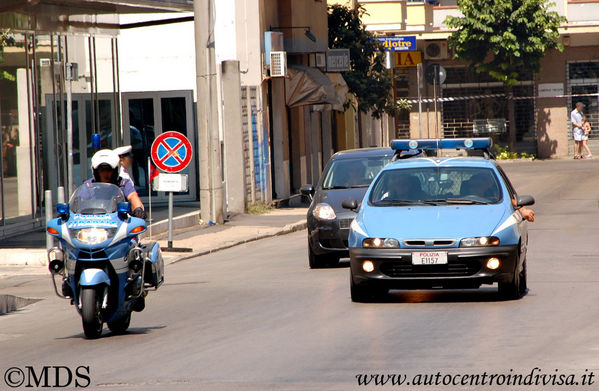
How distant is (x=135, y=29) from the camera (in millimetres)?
34875

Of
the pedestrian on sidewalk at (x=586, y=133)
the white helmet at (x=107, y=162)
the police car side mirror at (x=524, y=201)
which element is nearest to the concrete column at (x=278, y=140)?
the pedestrian on sidewalk at (x=586, y=133)

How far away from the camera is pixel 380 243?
43.0 feet

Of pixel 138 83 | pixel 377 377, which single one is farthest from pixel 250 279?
pixel 138 83

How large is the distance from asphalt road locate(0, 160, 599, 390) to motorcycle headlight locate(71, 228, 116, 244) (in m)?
0.90

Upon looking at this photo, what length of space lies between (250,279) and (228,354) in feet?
22.5

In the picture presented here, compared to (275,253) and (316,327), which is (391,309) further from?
(275,253)

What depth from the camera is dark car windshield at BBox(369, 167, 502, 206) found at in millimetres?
14016

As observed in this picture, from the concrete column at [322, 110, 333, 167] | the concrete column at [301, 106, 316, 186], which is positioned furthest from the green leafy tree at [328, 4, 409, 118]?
the concrete column at [301, 106, 316, 186]

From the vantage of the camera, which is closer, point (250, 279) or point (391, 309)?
point (391, 309)

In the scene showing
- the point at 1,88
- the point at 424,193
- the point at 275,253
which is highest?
the point at 1,88

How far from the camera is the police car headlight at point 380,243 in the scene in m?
13.0

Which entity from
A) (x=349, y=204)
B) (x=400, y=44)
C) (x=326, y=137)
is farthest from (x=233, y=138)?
(x=349, y=204)

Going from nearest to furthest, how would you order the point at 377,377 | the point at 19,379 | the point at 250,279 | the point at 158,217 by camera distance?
the point at 377,377 → the point at 19,379 → the point at 250,279 → the point at 158,217

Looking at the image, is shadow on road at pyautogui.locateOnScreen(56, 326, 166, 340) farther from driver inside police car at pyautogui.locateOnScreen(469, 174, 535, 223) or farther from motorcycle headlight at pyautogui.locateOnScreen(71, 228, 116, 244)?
driver inside police car at pyautogui.locateOnScreen(469, 174, 535, 223)
